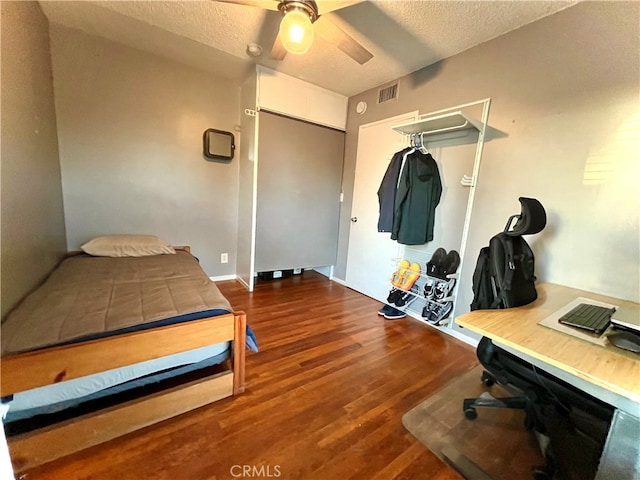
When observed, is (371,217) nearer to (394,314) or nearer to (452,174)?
(452,174)

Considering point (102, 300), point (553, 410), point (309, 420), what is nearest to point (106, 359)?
point (102, 300)

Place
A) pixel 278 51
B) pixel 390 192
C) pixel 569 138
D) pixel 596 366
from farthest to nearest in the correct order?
pixel 390 192 → pixel 278 51 → pixel 569 138 → pixel 596 366

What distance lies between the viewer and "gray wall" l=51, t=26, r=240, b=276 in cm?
249

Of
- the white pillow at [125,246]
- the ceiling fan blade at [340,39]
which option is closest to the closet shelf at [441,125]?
the ceiling fan blade at [340,39]

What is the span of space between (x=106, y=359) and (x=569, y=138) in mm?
3008

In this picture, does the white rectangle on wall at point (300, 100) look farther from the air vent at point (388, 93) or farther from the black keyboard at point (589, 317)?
the black keyboard at point (589, 317)

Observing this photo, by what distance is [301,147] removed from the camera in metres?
3.35

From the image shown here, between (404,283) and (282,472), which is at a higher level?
(404,283)

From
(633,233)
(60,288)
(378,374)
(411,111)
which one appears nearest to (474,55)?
(411,111)

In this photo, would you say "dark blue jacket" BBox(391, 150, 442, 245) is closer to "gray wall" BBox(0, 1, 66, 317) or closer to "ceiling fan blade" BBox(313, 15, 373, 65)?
"ceiling fan blade" BBox(313, 15, 373, 65)

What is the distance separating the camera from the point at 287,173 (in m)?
3.32

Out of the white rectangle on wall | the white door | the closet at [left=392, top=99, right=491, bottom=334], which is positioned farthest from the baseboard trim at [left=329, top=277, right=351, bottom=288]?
the white rectangle on wall

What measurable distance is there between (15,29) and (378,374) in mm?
3265

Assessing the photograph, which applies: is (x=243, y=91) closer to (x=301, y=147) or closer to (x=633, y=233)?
(x=301, y=147)
